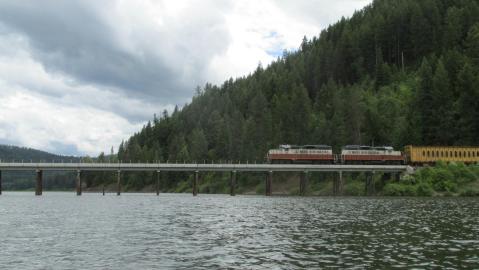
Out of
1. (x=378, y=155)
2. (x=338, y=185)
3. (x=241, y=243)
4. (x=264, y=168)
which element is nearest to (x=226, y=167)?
(x=264, y=168)

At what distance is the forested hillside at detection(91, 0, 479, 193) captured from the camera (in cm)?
11131

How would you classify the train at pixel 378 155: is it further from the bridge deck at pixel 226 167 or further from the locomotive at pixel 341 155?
the bridge deck at pixel 226 167

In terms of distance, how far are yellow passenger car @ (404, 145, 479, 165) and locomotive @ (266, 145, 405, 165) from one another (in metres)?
3.23

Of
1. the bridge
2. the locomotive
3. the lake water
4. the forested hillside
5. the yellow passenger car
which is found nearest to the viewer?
the lake water

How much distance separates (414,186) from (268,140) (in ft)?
187

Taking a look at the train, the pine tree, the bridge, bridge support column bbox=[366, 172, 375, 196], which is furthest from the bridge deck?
the pine tree

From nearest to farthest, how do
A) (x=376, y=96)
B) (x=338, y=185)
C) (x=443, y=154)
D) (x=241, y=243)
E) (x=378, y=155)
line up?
(x=241, y=243)
(x=443, y=154)
(x=338, y=185)
(x=378, y=155)
(x=376, y=96)

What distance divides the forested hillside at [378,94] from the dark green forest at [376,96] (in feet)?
0.86

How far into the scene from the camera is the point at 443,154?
101 meters

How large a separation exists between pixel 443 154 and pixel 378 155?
13191mm

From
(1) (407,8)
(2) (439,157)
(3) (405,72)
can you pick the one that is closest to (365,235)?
(2) (439,157)

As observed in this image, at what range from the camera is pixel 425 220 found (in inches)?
1741

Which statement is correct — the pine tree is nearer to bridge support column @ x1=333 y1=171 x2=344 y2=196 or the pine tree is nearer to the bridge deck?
the bridge deck

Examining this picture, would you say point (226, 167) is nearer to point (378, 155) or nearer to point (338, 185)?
point (338, 185)
